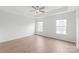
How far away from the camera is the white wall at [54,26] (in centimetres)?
159

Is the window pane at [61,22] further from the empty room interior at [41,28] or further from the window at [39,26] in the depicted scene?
the window at [39,26]

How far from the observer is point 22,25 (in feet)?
6.13

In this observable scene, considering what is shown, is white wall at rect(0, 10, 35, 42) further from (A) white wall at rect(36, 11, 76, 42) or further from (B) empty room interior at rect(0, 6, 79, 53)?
(A) white wall at rect(36, 11, 76, 42)

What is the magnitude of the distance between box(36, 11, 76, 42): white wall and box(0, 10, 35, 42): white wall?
27 centimetres

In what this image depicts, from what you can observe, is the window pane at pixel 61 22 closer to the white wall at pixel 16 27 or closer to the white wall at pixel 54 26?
the white wall at pixel 54 26

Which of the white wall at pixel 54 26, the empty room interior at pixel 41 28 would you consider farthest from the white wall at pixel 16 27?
the white wall at pixel 54 26

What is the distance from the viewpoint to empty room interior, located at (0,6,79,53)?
1583 millimetres

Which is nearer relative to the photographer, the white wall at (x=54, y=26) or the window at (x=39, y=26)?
the white wall at (x=54, y=26)

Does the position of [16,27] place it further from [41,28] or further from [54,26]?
[54,26]

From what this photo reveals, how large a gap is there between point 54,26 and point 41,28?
298 millimetres
